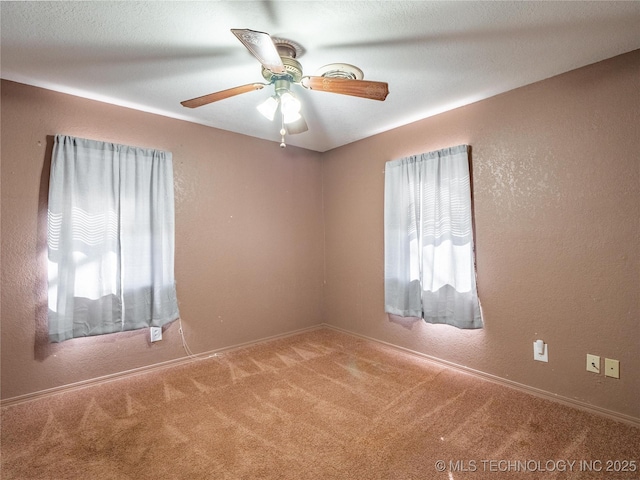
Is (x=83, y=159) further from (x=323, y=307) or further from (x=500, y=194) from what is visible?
(x=500, y=194)

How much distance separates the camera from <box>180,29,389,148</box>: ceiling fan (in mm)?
1488

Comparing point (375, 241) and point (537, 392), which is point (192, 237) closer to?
point (375, 241)

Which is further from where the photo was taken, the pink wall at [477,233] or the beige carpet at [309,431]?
the pink wall at [477,233]

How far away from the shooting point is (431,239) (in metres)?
2.93

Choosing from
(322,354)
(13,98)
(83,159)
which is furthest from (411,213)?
(13,98)

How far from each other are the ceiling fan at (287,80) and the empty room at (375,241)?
0.04 ft

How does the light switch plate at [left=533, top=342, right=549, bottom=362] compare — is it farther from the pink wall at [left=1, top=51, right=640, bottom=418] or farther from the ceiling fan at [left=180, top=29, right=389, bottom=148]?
the ceiling fan at [left=180, top=29, right=389, bottom=148]

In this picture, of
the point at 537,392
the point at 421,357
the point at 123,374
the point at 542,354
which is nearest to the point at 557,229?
the point at 542,354

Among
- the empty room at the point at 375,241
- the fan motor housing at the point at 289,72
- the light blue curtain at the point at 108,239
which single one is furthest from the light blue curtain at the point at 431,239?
the light blue curtain at the point at 108,239

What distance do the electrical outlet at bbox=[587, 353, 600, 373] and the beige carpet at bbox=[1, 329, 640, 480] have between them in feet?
0.97

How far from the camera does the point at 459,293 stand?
271 cm

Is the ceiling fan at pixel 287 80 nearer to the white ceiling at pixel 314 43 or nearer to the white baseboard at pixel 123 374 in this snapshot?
the white ceiling at pixel 314 43

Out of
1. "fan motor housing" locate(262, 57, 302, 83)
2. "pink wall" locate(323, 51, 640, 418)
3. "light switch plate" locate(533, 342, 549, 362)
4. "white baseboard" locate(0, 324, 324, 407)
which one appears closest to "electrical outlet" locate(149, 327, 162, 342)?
"white baseboard" locate(0, 324, 324, 407)

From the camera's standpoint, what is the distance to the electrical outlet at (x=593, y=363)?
2125 mm
